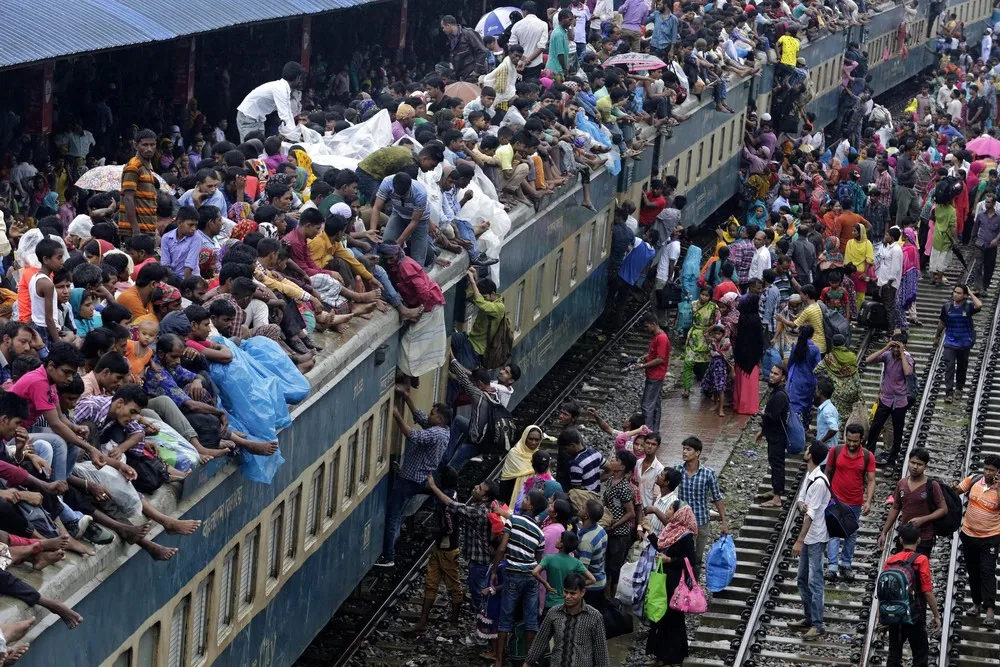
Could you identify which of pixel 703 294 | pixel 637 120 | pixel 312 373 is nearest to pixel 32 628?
pixel 312 373

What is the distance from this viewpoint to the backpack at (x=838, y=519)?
14.0 meters

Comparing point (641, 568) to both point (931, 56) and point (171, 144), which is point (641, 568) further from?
point (931, 56)

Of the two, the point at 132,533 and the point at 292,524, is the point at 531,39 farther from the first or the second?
the point at 132,533

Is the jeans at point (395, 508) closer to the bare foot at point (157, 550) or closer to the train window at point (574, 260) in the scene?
the bare foot at point (157, 550)

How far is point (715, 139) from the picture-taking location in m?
27.6

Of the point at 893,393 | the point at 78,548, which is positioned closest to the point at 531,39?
the point at 893,393

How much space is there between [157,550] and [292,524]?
2993 mm

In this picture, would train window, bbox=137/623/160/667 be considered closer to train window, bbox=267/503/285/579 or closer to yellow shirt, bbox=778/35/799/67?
train window, bbox=267/503/285/579

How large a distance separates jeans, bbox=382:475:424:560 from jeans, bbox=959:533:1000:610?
172 inches

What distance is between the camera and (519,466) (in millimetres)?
13906

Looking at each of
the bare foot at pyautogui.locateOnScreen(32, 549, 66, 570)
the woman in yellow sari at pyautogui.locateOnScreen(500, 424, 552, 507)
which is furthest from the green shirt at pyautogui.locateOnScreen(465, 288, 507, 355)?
the bare foot at pyautogui.locateOnScreen(32, 549, 66, 570)

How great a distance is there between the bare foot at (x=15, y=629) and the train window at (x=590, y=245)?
45.1 ft

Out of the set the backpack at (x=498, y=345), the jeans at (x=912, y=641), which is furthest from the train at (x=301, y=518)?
the jeans at (x=912, y=641)

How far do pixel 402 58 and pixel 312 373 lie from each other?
706 inches
